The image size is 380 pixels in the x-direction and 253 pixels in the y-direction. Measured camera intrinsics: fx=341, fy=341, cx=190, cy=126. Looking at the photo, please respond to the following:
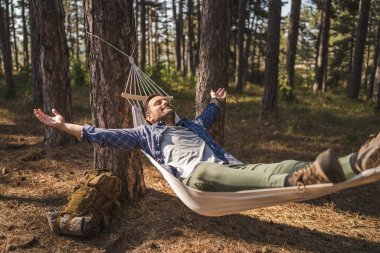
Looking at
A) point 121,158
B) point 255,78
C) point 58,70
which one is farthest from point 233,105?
point 255,78

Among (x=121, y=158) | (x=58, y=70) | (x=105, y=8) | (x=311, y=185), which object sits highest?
(x=105, y=8)

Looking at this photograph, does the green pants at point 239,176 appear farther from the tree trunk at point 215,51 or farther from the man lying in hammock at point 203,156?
the tree trunk at point 215,51

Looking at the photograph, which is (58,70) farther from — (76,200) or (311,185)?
(311,185)

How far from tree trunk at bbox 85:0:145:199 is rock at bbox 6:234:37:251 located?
3.44ft

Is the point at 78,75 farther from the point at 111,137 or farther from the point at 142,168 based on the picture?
the point at 111,137

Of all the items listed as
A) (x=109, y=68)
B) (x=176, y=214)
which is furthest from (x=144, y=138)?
(x=176, y=214)

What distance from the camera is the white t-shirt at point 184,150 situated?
306 cm

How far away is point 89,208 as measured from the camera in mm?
3402

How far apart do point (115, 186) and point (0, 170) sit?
2329mm

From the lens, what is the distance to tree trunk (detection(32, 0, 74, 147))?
18.4ft

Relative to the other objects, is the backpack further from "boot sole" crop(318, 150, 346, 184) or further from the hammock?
"boot sole" crop(318, 150, 346, 184)

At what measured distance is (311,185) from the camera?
2242 mm

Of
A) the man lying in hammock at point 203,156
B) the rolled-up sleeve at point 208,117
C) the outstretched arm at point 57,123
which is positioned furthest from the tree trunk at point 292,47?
the outstretched arm at point 57,123

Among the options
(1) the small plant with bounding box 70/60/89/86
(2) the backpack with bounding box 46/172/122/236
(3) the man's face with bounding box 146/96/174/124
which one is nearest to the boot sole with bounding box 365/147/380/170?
(3) the man's face with bounding box 146/96/174/124
